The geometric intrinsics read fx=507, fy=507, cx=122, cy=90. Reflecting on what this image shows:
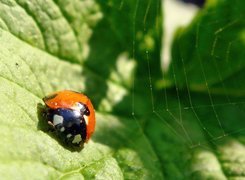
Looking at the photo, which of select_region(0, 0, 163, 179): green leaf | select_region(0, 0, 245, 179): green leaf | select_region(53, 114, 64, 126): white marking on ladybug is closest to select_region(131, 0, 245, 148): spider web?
select_region(0, 0, 245, 179): green leaf

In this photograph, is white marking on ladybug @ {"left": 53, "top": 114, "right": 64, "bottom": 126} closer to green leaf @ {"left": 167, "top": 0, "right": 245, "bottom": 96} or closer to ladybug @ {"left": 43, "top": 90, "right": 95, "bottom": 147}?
ladybug @ {"left": 43, "top": 90, "right": 95, "bottom": 147}

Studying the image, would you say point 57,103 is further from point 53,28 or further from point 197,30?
point 197,30

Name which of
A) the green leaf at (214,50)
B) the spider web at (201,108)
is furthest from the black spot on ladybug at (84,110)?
the green leaf at (214,50)

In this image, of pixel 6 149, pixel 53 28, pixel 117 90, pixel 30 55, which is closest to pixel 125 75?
pixel 117 90

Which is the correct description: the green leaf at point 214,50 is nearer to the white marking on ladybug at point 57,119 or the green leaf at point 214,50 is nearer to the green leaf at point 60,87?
the green leaf at point 60,87

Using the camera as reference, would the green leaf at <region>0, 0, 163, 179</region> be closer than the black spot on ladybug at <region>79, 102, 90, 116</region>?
Yes

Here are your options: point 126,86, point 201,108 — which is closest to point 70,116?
point 126,86
